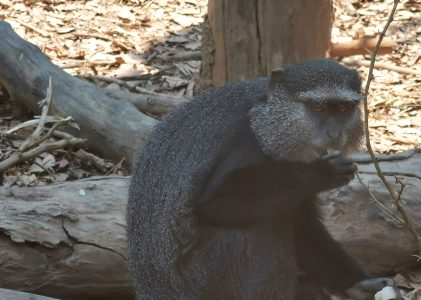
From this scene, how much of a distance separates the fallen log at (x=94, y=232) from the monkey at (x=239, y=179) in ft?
2.28

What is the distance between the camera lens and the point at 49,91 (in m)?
8.04

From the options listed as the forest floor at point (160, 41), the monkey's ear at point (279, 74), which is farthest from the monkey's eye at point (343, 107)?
the forest floor at point (160, 41)

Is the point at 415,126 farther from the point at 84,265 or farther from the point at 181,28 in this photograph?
the point at 84,265

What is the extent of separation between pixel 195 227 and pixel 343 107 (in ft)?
3.87

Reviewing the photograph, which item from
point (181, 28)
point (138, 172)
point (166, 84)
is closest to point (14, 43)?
point (166, 84)

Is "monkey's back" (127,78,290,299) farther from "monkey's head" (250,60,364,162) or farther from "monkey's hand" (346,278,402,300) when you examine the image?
"monkey's hand" (346,278,402,300)

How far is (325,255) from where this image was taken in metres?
5.87

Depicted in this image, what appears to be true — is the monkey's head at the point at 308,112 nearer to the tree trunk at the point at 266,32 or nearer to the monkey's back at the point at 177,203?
the monkey's back at the point at 177,203

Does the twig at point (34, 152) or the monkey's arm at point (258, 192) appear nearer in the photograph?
the monkey's arm at point (258, 192)

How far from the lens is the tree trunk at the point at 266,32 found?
25.1 ft

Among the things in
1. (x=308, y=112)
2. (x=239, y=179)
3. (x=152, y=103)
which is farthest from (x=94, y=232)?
(x=152, y=103)

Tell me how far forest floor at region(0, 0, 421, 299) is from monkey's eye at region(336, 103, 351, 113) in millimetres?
3526

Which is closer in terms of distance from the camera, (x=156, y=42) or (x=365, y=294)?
(x=365, y=294)

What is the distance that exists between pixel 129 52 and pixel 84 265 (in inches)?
197
